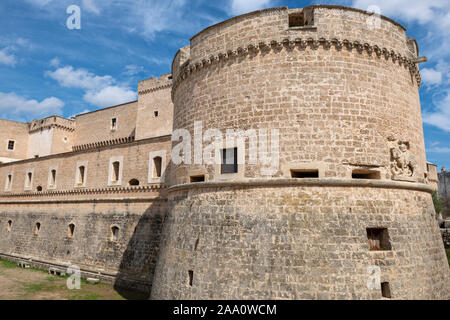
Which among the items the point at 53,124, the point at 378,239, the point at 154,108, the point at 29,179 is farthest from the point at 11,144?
the point at 378,239

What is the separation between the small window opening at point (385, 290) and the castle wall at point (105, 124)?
1967cm

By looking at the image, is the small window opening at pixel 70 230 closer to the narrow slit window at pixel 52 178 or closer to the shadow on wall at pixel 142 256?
the narrow slit window at pixel 52 178

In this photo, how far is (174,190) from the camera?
938cm

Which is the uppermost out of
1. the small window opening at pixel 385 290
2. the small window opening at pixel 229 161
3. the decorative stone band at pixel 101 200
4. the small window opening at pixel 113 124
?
the small window opening at pixel 113 124

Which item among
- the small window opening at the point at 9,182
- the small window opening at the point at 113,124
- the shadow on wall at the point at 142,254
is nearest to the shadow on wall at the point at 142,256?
the shadow on wall at the point at 142,254

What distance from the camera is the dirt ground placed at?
37.8 ft

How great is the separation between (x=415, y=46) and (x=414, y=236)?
219 inches

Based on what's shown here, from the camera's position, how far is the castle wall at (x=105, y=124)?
77.3 ft

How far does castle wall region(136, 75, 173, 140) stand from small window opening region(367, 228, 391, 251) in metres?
15.4

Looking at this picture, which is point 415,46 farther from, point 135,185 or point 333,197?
point 135,185

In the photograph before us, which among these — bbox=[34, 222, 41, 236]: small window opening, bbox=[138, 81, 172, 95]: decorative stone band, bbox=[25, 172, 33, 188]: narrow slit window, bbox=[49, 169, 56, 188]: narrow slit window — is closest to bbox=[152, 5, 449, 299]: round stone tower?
bbox=[138, 81, 172, 95]: decorative stone band

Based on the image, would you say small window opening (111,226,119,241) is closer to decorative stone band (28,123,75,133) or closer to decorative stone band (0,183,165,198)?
decorative stone band (0,183,165,198)

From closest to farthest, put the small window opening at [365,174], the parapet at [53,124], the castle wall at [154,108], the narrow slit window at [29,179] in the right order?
the small window opening at [365,174] → the narrow slit window at [29,179] → the castle wall at [154,108] → the parapet at [53,124]

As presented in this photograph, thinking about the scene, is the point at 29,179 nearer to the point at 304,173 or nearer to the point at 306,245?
the point at 304,173
